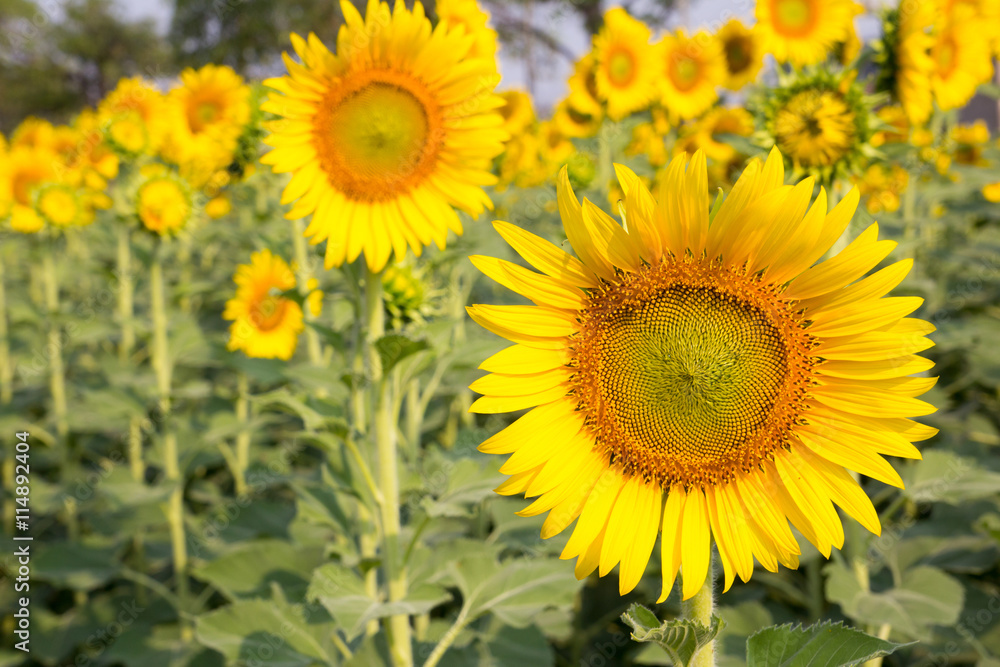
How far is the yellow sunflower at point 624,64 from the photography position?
4426 mm

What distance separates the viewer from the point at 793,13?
354 centimetres

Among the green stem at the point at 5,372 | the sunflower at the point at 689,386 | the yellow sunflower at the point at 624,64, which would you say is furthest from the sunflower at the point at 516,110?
the green stem at the point at 5,372

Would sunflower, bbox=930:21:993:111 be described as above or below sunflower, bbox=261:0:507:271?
above

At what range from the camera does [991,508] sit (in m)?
2.73

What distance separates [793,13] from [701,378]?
3.14 meters

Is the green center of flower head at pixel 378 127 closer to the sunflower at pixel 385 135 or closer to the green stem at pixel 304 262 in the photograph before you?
the sunflower at pixel 385 135

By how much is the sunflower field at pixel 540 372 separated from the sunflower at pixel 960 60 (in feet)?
0.07

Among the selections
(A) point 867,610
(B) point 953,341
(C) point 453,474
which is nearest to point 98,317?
(C) point 453,474

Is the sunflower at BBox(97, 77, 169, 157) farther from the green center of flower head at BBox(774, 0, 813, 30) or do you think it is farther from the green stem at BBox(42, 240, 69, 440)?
the green center of flower head at BBox(774, 0, 813, 30)

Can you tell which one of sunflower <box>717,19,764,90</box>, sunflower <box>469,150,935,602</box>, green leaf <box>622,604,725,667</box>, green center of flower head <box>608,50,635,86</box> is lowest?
green leaf <box>622,604,725,667</box>

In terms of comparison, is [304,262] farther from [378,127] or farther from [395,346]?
[395,346]

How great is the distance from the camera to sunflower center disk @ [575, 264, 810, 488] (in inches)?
47.4

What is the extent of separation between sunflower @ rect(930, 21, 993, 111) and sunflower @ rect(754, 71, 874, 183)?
133 centimetres

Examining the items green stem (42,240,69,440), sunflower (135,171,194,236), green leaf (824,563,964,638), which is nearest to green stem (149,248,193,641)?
sunflower (135,171,194,236)
